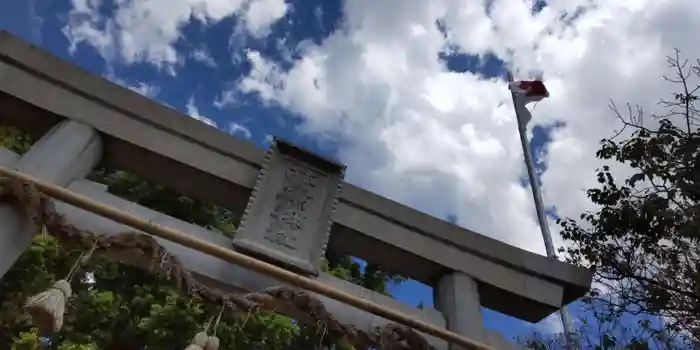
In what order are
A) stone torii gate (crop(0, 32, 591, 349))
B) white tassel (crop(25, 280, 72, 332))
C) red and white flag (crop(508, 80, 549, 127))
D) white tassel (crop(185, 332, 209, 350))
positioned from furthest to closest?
red and white flag (crop(508, 80, 549, 127)) < stone torii gate (crop(0, 32, 591, 349)) < white tassel (crop(185, 332, 209, 350)) < white tassel (crop(25, 280, 72, 332))

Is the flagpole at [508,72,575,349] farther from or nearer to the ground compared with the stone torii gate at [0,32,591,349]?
farther from the ground

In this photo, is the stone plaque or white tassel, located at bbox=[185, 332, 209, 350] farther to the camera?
the stone plaque

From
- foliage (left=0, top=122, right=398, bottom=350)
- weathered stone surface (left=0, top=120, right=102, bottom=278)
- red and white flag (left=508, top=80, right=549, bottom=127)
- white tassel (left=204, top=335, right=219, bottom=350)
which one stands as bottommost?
white tassel (left=204, top=335, right=219, bottom=350)

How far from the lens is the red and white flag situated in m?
11.2

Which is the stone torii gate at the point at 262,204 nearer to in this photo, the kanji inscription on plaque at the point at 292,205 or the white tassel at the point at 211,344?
the kanji inscription on plaque at the point at 292,205

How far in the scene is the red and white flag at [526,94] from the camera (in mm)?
11221

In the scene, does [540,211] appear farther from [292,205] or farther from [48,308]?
[48,308]

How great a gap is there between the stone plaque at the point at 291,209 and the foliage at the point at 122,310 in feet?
11.4

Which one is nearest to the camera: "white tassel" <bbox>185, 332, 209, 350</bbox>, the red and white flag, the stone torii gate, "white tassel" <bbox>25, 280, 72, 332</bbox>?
"white tassel" <bbox>25, 280, 72, 332</bbox>

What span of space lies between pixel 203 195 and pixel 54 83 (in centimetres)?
118

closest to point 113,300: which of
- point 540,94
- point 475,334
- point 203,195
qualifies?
point 203,195

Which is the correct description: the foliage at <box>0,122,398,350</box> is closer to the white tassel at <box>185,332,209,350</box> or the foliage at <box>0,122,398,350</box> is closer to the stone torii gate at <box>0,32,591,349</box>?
the stone torii gate at <box>0,32,591,349</box>

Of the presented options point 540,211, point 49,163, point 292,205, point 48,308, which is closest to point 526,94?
point 540,211

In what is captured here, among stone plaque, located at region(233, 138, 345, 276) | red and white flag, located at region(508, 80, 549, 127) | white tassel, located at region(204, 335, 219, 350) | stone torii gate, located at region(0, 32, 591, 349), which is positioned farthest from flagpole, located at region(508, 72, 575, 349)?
white tassel, located at region(204, 335, 219, 350)
